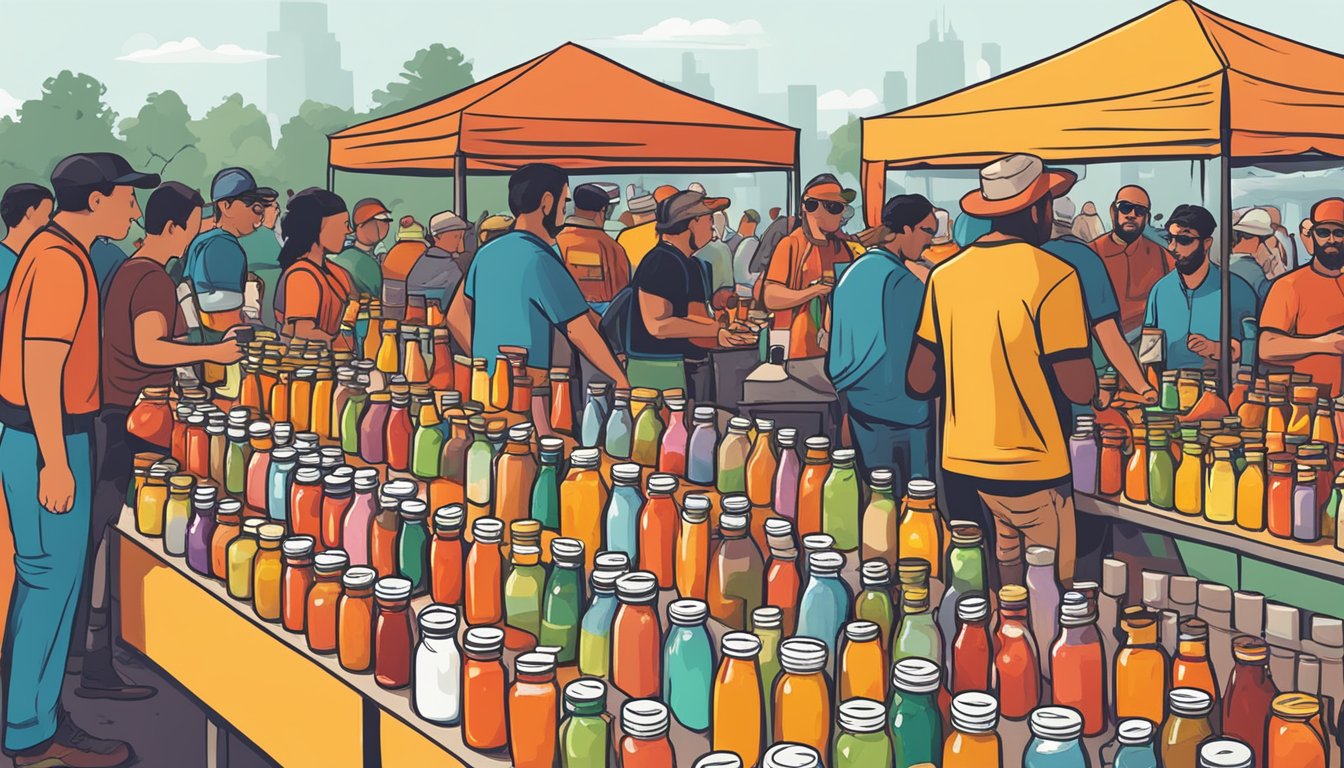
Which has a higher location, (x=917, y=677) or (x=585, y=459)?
(x=585, y=459)

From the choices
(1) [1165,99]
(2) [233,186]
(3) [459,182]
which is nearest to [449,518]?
(2) [233,186]

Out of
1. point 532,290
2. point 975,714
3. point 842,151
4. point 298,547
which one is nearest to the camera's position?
point 975,714

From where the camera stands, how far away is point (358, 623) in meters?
2.14

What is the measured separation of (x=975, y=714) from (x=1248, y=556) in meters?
2.03

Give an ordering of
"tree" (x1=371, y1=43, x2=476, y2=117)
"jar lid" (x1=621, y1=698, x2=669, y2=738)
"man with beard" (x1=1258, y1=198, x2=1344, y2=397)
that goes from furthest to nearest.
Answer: "tree" (x1=371, y1=43, x2=476, y2=117) < "man with beard" (x1=1258, y1=198, x2=1344, y2=397) < "jar lid" (x1=621, y1=698, x2=669, y2=738)

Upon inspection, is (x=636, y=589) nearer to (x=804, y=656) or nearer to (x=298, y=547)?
(x=804, y=656)

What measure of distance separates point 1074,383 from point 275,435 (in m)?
1.82

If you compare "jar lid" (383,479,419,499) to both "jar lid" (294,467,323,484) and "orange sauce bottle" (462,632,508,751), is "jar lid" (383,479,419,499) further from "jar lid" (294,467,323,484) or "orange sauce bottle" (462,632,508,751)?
"orange sauce bottle" (462,632,508,751)

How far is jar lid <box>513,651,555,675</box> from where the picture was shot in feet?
5.68

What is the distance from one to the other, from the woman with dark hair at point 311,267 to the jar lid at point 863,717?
3.71 m

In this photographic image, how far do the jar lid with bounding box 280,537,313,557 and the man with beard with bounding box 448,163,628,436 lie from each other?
4.32 ft

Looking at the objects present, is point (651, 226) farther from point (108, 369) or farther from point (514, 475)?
point (514, 475)

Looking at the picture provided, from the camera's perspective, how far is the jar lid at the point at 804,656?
165 centimetres

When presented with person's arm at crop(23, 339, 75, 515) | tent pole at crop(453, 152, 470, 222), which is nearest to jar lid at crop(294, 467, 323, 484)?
person's arm at crop(23, 339, 75, 515)
